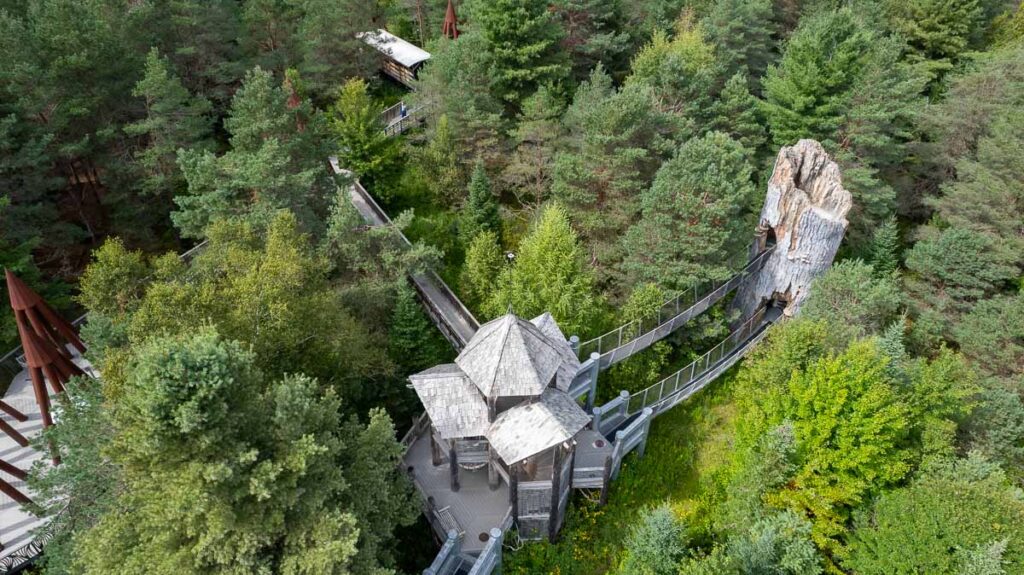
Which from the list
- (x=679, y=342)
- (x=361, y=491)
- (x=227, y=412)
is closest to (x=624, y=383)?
(x=679, y=342)

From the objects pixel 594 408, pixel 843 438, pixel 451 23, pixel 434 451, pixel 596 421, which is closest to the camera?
pixel 843 438

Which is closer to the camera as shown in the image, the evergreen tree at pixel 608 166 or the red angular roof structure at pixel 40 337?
the red angular roof structure at pixel 40 337

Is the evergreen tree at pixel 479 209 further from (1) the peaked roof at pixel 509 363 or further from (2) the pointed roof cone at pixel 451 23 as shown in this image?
(2) the pointed roof cone at pixel 451 23

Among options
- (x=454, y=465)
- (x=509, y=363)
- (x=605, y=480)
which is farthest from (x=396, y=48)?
(x=605, y=480)

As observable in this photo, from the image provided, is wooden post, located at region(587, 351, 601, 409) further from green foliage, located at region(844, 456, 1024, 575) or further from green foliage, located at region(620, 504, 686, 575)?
green foliage, located at region(844, 456, 1024, 575)

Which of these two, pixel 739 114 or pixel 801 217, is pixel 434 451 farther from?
pixel 739 114

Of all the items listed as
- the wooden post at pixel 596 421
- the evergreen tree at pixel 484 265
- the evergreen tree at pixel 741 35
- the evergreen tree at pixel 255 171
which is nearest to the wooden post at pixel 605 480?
the wooden post at pixel 596 421
